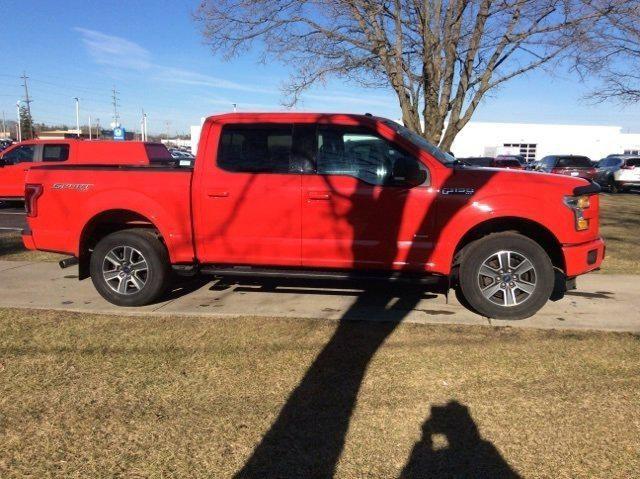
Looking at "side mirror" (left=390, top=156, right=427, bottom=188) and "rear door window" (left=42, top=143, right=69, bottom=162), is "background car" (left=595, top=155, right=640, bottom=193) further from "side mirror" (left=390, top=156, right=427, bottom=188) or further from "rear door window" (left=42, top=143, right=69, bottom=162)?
"side mirror" (left=390, top=156, right=427, bottom=188)

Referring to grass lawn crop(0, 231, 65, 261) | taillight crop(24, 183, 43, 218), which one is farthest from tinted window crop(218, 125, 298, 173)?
grass lawn crop(0, 231, 65, 261)

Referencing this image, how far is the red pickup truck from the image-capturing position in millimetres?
5023

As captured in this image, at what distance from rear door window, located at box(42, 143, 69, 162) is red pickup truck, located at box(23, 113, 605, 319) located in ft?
28.7

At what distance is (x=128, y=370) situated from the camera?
3961 millimetres

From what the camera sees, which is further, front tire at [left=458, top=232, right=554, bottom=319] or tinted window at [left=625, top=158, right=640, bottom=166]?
tinted window at [left=625, top=158, right=640, bottom=166]

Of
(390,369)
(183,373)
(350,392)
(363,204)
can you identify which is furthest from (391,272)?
(183,373)

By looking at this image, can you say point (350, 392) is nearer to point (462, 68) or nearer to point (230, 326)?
point (230, 326)

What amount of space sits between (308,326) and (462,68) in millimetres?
9398

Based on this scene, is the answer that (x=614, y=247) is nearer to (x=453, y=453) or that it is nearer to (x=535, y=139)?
(x=453, y=453)

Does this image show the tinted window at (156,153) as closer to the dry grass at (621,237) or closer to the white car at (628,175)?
the dry grass at (621,237)

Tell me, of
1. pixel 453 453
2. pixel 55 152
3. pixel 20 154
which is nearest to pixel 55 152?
pixel 55 152

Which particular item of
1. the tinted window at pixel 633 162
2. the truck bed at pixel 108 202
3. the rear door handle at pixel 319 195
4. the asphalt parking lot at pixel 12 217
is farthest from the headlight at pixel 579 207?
the tinted window at pixel 633 162

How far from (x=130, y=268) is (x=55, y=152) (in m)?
9.75

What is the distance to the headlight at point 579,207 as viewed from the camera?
16.2ft
